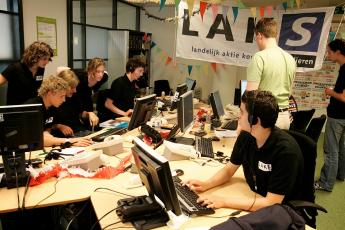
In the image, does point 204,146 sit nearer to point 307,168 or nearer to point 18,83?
point 307,168

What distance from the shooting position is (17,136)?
1801 mm

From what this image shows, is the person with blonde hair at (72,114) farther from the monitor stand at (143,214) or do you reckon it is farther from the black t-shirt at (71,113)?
the monitor stand at (143,214)

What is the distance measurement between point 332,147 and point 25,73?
11.3 feet

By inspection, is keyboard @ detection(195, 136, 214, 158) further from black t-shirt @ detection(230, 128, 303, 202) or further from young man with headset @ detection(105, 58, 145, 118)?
young man with headset @ detection(105, 58, 145, 118)

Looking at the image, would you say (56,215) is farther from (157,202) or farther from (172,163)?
(157,202)

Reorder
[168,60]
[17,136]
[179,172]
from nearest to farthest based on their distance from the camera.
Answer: [17,136], [179,172], [168,60]

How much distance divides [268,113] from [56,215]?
1.77 meters

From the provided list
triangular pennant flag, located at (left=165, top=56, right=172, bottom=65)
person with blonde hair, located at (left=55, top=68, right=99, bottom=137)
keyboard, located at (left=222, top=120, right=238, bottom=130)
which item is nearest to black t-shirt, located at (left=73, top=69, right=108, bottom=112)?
person with blonde hair, located at (left=55, top=68, right=99, bottom=137)

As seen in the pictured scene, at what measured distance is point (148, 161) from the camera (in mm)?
1327

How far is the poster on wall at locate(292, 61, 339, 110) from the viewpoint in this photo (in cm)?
568

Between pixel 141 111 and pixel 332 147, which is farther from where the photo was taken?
pixel 332 147

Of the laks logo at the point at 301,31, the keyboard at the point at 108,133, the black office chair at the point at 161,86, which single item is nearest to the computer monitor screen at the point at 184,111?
the keyboard at the point at 108,133

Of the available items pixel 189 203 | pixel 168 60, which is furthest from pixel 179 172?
pixel 168 60

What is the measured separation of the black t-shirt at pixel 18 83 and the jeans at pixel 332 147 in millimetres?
Answer: 3317
